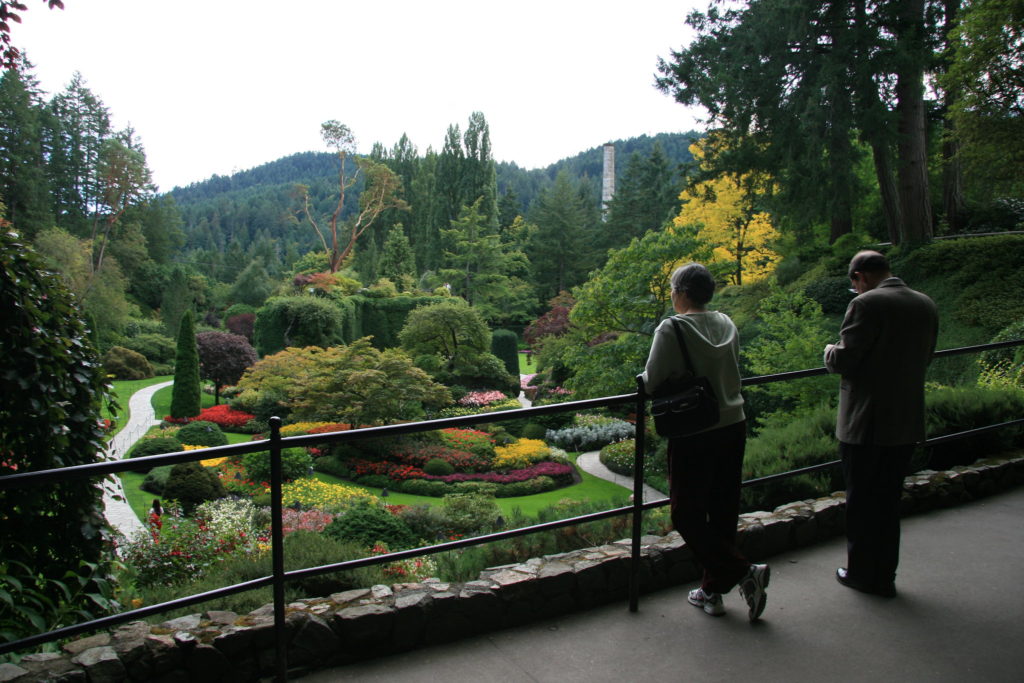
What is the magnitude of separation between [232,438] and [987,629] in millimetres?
18788

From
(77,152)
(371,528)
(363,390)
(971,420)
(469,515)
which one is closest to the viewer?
(971,420)

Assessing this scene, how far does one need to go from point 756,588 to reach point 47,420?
301cm

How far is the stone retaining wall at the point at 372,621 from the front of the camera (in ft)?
7.38

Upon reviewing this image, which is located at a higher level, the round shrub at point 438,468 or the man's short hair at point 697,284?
the man's short hair at point 697,284

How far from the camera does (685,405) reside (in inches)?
101

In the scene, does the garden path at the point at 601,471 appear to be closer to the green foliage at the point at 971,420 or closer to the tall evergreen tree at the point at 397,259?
the green foliage at the point at 971,420

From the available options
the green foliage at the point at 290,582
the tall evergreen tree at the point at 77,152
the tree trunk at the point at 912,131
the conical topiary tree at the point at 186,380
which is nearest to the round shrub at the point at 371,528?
the green foliage at the point at 290,582

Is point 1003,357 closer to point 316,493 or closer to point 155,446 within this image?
point 316,493

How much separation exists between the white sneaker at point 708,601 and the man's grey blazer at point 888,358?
940 millimetres

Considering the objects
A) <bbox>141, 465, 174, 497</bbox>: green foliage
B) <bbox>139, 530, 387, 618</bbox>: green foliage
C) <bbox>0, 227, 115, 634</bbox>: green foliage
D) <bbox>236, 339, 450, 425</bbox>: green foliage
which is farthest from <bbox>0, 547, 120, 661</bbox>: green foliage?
<bbox>236, 339, 450, 425</bbox>: green foliage

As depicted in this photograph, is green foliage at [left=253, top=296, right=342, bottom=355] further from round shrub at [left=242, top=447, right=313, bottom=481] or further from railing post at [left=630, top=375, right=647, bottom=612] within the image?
railing post at [left=630, top=375, right=647, bottom=612]

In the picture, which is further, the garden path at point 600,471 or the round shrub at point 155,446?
the round shrub at point 155,446

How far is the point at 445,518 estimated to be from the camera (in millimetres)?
8570

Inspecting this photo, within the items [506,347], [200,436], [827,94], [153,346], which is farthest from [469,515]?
[153,346]
